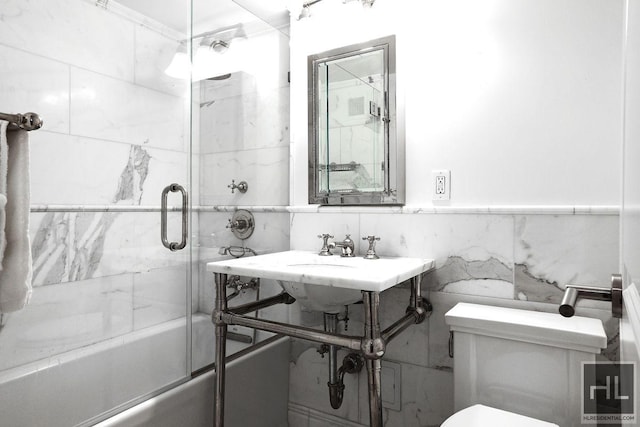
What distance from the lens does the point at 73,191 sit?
1.44m

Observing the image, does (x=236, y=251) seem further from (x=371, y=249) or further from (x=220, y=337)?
(x=371, y=249)

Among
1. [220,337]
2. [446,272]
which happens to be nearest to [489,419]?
[446,272]

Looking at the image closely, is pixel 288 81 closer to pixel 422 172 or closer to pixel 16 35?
pixel 422 172

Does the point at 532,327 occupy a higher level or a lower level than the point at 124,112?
lower

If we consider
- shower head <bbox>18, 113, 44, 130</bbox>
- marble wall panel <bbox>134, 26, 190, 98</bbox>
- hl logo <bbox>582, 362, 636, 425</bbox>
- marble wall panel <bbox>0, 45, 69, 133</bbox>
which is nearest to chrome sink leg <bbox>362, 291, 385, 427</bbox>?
hl logo <bbox>582, 362, 636, 425</bbox>

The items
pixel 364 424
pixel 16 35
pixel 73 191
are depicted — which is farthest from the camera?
pixel 364 424

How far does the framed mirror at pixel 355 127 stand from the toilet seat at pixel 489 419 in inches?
32.5

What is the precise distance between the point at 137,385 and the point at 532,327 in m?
1.35

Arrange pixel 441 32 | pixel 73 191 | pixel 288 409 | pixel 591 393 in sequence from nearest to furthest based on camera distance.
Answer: pixel 591 393, pixel 73 191, pixel 441 32, pixel 288 409

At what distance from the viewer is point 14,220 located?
96 cm

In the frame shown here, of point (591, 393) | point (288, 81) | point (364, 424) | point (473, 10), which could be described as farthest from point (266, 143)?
point (591, 393)

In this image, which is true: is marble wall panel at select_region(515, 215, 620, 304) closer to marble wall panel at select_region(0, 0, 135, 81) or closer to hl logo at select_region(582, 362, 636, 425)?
hl logo at select_region(582, 362, 636, 425)

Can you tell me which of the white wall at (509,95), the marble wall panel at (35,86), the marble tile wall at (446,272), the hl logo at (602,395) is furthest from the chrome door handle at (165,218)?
the hl logo at (602,395)

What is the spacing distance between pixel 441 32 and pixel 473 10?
0.13 meters
